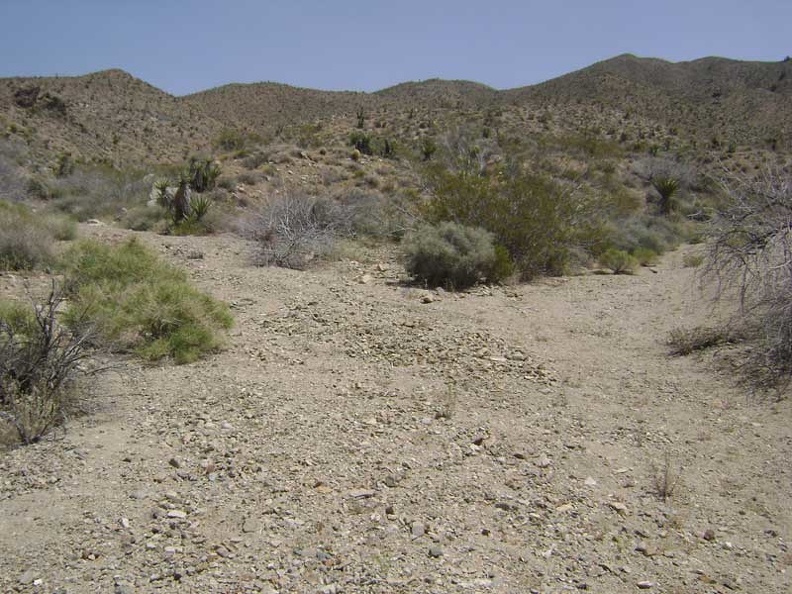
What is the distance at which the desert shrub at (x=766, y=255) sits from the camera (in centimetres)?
629

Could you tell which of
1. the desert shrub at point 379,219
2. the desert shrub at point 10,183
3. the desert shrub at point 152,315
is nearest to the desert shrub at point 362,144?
the desert shrub at point 379,219

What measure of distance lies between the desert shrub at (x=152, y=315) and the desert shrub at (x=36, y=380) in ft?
2.96

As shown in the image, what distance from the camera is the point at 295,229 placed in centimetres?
1355

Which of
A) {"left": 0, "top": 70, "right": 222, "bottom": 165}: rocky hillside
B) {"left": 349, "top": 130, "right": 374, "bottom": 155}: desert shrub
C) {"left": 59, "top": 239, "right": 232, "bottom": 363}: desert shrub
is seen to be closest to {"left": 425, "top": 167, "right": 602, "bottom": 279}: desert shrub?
{"left": 59, "top": 239, "right": 232, "bottom": 363}: desert shrub

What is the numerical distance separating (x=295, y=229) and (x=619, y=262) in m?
6.87

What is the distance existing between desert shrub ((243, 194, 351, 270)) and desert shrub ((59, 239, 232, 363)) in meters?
3.91

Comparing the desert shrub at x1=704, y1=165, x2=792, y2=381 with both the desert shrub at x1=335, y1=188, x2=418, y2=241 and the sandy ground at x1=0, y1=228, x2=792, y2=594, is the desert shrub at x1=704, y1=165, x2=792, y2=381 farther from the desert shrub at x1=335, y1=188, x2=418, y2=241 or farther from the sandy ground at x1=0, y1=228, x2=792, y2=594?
the desert shrub at x1=335, y1=188, x2=418, y2=241

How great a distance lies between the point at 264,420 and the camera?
529 centimetres

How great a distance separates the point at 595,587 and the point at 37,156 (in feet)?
114

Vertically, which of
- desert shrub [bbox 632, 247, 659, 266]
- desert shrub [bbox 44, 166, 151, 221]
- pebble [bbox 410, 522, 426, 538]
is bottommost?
pebble [bbox 410, 522, 426, 538]

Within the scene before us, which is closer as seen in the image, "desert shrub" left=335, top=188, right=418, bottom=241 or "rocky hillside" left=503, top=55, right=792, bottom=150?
"desert shrub" left=335, top=188, right=418, bottom=241

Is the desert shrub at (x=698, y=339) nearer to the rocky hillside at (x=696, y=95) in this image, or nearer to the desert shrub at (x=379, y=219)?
the desert shrub at (x=379, y=219)

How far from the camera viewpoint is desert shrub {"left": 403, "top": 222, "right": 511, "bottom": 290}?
35.7 ft

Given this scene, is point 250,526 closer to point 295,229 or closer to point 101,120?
point 295,229
